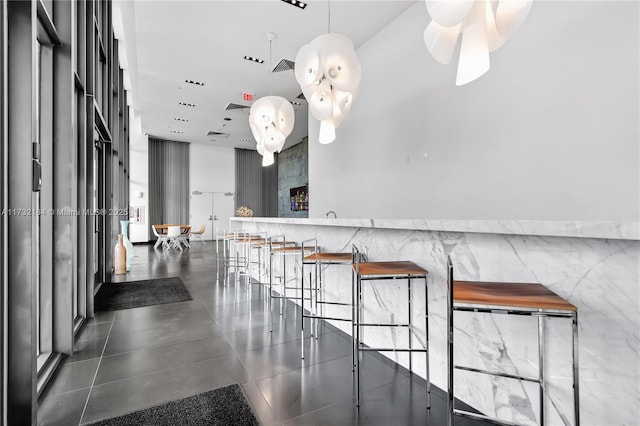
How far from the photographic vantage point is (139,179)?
10.9 meters

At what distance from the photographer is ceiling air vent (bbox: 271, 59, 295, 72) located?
18.3ft

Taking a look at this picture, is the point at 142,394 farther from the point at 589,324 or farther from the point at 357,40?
the point at 357,40

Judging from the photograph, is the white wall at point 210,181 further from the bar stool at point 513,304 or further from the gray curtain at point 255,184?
the bar stool at point 513,304

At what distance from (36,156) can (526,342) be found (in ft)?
8.59

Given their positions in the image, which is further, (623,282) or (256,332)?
(256,332)

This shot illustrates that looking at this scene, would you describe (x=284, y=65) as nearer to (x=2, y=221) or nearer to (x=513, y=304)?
(x=2, y=221)

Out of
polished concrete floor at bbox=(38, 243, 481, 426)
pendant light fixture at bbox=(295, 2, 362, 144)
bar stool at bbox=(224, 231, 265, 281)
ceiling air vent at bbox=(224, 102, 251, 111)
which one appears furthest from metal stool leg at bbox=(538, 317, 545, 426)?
ceiling air vent at bbox=(224, 102, 251, 111)

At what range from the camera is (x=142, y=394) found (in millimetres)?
1831

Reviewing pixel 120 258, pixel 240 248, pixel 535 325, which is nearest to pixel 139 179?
pixel 120 258

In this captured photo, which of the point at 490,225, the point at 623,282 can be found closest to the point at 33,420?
the point at 490,225

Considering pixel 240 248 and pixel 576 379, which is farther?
pixel 240 248

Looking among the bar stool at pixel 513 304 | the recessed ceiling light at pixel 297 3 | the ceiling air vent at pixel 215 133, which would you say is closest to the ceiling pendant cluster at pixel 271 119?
the recessed ceiling light at pixel 297 3

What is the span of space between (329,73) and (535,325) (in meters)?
2.51

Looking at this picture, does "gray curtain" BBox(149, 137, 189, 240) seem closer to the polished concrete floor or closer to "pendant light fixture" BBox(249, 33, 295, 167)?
"pendant light fixture" BBox(249, 33, 295, 167)
